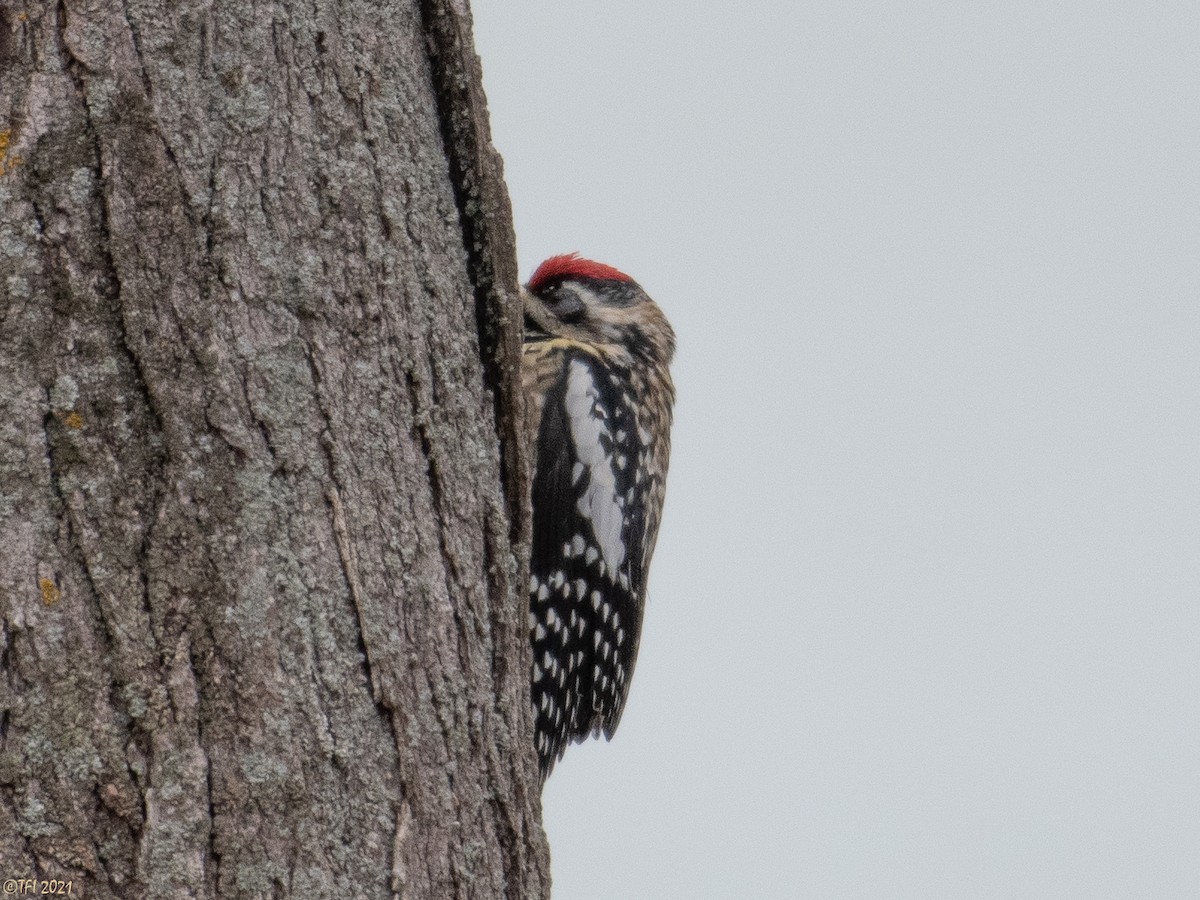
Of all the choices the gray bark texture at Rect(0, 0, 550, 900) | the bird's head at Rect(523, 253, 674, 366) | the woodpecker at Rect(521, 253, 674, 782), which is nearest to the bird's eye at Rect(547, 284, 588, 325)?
the bird's head at Rect(523, 253, 674, 366)

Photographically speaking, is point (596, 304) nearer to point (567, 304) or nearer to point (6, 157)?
point (567, 304)

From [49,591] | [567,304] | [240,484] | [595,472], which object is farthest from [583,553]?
[49,591]

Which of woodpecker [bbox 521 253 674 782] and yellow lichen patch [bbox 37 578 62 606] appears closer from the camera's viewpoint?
yellow lichen patch [bbox 37 578 62 606]

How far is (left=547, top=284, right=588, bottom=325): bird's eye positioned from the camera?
12.6 feet

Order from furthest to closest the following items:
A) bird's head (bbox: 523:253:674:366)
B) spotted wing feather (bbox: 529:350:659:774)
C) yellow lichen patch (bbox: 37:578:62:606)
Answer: bird's head (bbox: 523:253:674:366), spotted wing feather (bbox: 529:350:659:774), yellow lichen patch (bbox: 37:578:62:606)

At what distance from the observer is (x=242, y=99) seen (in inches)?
73.0

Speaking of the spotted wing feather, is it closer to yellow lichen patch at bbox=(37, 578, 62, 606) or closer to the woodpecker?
the woodpecker

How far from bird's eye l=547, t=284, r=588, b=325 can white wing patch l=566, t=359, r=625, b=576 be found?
0.53 m

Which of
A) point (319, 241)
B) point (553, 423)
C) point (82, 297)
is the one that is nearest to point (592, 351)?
point (553, 423)

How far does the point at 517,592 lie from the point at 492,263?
49 centimetres

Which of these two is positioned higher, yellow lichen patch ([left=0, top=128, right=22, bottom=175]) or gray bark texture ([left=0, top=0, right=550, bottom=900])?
yellow lichen patch ([left=0, top=128, right=22, bottom=175])

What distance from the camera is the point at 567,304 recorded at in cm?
384

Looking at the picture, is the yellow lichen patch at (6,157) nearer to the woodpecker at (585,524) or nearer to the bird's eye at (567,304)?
the woodpecker at (585,524)

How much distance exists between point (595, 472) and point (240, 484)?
5.09 ft
